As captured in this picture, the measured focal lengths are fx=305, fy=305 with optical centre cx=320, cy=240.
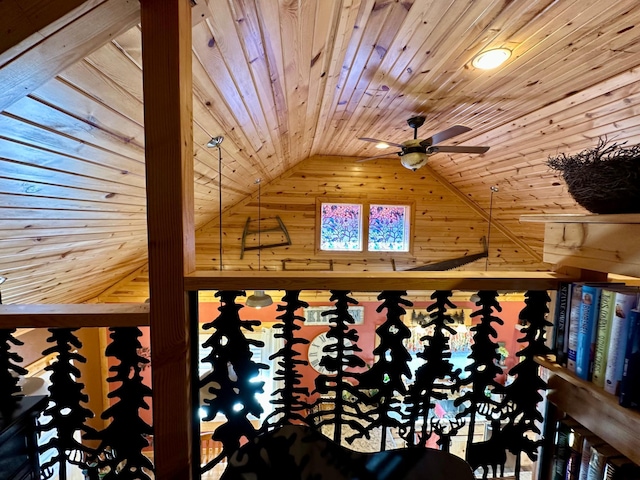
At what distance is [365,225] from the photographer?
16.9 ft

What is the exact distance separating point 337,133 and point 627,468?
131 inches

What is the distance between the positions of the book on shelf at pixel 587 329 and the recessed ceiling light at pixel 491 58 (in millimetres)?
1461

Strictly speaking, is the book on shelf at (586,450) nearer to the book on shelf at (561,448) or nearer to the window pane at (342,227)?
the book on shelf at (561,448)

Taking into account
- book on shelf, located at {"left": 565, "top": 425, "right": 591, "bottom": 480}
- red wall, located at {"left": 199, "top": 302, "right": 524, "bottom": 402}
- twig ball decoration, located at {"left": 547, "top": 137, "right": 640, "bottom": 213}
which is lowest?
red wall, located at {"left": 199, "top": 302, "right": 524, "bottom": 402}

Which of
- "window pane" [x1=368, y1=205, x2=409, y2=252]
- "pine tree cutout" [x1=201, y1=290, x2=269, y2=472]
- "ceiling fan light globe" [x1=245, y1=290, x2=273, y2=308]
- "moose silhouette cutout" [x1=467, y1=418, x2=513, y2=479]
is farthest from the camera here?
"window pane" [x1=368, y1=205, x2=409, y2=252]

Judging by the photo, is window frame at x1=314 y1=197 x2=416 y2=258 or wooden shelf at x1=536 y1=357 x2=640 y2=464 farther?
window frame at x1=314 y1=197 x2=416 y2=258

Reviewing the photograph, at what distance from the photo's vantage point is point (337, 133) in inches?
139

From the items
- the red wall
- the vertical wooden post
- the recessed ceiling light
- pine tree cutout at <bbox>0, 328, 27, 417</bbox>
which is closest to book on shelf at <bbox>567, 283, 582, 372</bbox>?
the vertical wooden post

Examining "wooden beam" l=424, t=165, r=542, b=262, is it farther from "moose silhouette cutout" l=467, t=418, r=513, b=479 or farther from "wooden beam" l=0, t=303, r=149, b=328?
"wooden beam" l=0, t=303, r=149, b=328

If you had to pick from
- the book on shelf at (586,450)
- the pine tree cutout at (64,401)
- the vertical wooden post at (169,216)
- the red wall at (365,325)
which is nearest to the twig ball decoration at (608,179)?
the book on shelf at (586,450)

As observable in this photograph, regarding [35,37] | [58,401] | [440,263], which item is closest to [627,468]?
[58,401]

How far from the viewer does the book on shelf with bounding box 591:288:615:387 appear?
0.82 m

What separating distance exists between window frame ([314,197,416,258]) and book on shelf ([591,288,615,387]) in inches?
169

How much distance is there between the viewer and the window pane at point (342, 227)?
17.0 feet
